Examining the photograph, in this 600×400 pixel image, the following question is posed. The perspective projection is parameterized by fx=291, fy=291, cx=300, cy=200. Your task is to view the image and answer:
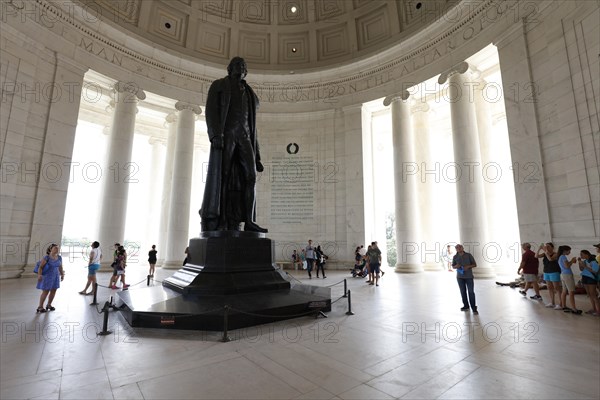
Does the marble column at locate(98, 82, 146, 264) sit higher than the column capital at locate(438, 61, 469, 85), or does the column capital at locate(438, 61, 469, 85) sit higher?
the column capital at locate(438, 61, 469, 85)

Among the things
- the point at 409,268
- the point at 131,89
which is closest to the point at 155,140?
the point at 131,89

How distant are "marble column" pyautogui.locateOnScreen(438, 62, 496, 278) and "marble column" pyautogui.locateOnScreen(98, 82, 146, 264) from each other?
1698 cm

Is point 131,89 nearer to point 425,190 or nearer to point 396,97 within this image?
point 396,97

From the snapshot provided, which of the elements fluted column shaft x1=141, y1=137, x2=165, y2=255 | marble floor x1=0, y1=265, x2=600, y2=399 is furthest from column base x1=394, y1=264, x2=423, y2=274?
fluted column shaft x1=141, y1=137, x2=165, y2=255

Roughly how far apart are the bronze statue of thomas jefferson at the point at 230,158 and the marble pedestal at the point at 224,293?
0.61 meters

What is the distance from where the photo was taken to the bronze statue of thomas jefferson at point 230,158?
682 centimetres

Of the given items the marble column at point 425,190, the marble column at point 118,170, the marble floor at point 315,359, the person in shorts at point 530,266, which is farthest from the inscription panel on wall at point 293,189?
the marble floor at point 315,359

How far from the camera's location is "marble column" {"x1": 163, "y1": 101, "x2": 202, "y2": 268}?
55.6ft

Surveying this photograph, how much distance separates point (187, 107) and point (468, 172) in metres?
16.3

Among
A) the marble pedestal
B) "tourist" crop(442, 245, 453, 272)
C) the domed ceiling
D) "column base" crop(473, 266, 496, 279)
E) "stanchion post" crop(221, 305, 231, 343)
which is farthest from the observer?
"tourist" crop(442, 245, 453, 272)

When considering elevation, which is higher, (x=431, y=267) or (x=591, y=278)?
(x=591, y=278)

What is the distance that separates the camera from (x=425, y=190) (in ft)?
60.7

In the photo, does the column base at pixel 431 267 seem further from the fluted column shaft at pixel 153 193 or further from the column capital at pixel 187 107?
the fluted column shaft at pixel 153 193

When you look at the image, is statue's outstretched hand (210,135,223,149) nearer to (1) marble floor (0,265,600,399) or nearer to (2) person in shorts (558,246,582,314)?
(1) marble floor (0,265,600,399)
